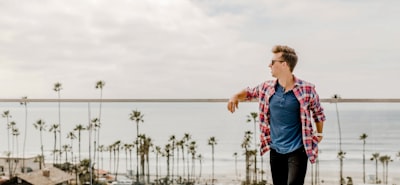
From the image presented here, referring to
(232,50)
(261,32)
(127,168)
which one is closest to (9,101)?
(127,168)

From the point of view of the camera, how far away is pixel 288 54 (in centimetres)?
244

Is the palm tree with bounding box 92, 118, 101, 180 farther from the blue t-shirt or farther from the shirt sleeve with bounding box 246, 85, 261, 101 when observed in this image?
Result: the blue t-shirt

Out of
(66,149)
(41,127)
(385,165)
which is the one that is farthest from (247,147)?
(41,127)

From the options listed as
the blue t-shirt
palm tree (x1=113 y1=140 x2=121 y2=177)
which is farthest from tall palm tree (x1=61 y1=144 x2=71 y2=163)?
the blue t-shirt

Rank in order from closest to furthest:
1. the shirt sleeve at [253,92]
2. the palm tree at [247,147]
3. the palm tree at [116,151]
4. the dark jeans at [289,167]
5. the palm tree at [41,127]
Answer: the dark jeans at [289,167], the shirt sleeve at [253,92], the palm tree at [247,147], the palm tree at [116,151], the palm tree at [41,127]

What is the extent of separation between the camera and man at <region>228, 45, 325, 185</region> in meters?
2.42

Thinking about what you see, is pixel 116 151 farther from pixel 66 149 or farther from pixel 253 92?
pixel 253 92

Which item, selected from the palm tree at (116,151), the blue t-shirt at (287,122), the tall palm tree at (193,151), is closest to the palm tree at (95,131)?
the palm tree at (116,151)

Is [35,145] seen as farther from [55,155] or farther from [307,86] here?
[307,86]

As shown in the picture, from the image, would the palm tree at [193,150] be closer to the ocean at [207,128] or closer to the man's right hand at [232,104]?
the ocean at [207,128]

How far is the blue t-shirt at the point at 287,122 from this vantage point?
2.44 metres

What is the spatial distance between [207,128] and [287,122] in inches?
52.1

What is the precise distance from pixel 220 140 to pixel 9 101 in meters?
1.99

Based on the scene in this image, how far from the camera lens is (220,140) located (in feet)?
12.8
